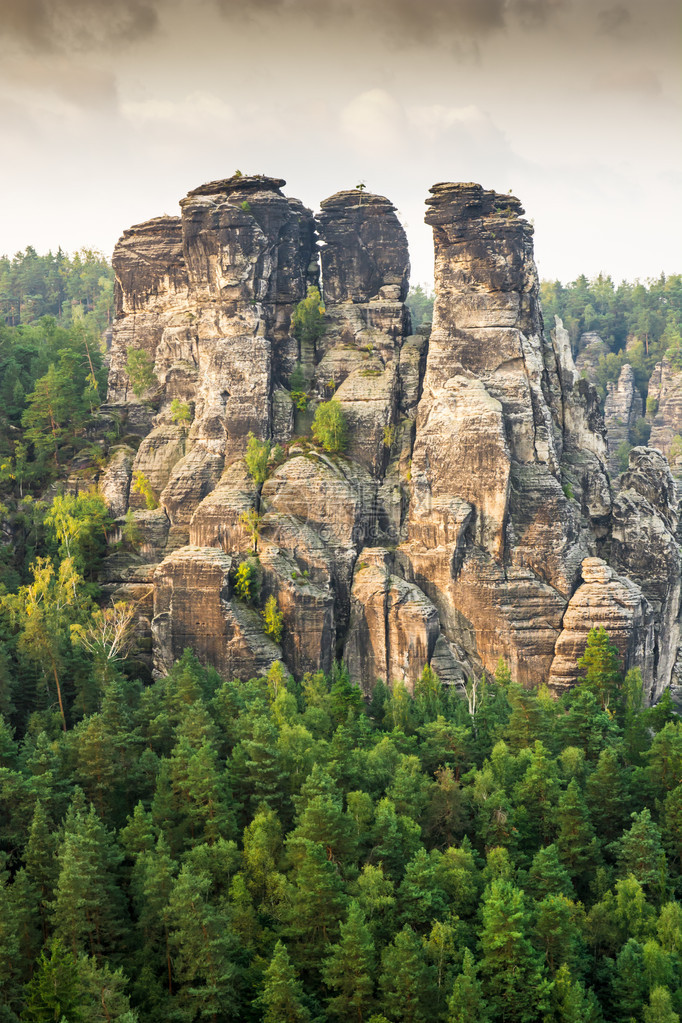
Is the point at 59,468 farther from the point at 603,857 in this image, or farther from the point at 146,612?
the point at 603,857

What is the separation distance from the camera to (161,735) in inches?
1861

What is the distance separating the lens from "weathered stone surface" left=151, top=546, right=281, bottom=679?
195 ft

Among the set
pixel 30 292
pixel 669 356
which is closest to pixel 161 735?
pixel 669 356

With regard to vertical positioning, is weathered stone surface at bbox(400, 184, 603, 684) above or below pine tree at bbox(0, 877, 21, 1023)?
above

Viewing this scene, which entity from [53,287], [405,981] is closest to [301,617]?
[405,981]

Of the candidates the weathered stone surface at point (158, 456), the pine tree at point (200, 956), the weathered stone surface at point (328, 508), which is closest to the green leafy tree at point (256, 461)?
the weathered stone surface at point (328, 508)

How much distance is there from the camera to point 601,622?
60.6 m

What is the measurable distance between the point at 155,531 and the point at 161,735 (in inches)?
804

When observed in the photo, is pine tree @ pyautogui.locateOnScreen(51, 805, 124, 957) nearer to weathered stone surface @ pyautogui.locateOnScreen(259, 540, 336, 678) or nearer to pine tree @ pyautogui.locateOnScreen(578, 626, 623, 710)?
weathered stone surface @ pyautogui.locateOnScreen(259, 540, 336, 678)

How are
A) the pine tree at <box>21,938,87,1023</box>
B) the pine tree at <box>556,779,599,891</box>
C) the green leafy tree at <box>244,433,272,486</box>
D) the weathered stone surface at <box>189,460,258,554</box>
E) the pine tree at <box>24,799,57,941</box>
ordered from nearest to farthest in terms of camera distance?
the pine tree at <box>21,938,87,1023</box>
the pine tree at <box>24,799,57,941</box>
the pine tree at <box>556,779,599,891</box>
the weathered stone surface at <box>189,460,258,554</box>
the green leafy tree at <box>244,433,272,486</box>

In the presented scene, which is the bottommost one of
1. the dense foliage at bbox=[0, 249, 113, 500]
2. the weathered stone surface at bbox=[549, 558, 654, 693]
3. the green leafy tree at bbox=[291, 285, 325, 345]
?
the weathered stone surface at bbox=[549, 558, 654, 693]

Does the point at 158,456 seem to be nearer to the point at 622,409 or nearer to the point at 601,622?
the point at 601,622

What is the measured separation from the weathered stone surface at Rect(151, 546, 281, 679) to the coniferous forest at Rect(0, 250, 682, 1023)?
165 centimetres

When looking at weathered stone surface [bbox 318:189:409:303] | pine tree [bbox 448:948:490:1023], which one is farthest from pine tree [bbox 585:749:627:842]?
weathered stone surface [bbox 318:189:409:303]
